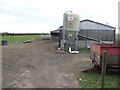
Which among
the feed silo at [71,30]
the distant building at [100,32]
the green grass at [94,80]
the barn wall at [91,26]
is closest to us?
the green grass at [94,80]

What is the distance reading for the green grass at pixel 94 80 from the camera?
7.37 meters

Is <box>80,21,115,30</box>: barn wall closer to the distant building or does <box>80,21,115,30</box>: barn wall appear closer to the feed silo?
the distant building

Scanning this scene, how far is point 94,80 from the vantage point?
26.8 feet

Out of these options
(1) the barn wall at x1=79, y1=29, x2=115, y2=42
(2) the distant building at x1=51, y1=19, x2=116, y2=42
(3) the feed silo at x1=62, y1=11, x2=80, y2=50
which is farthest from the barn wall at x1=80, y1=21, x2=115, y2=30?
(3) the feed silo at x1=62, y1=11, x2=80, y2=50

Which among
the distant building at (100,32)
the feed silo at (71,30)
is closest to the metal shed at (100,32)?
the distant building at (100,32)

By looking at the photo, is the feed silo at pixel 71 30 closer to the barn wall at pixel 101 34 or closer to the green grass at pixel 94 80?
the barn wall at pixel 101 34

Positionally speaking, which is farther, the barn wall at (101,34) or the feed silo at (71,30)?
the barn wall at (101,34)

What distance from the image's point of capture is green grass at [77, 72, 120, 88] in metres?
7.37

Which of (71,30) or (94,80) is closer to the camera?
(94,80)

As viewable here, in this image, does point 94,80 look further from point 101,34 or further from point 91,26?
point 91,26

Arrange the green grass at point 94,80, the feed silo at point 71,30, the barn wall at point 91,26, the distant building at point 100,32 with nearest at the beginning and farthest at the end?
the green grass at point 94,80 < the feed silo at point 71,30 < the distant building at point 100,32 < the barn wall at point 91,26

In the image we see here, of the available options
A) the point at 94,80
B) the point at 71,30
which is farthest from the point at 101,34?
the point at 94,80

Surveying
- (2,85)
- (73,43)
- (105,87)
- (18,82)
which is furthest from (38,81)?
(73,43)

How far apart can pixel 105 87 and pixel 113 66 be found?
6.88ft
